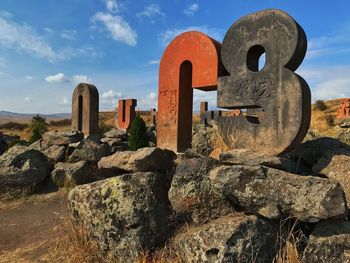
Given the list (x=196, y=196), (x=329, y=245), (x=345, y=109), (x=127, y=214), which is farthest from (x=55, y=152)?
(x=345, y=109)

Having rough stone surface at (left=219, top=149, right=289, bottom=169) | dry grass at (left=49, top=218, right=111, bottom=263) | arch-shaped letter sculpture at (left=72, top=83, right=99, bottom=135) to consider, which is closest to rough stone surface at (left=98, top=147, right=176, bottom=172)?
rough stone surface at (left=219, top=149, right=289, bottom=169)

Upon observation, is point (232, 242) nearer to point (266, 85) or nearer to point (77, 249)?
point (77, 249)

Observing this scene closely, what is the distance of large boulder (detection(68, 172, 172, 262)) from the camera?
13.9 ft

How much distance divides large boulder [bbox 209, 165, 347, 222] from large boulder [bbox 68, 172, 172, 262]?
2.61 ft

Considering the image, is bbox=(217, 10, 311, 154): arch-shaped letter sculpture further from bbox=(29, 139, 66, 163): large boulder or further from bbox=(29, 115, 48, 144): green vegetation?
bbox=(29, 115, 48, 144): green vegetation

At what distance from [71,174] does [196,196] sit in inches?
226

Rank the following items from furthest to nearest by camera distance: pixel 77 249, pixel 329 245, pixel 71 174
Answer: pixel 71 174
pixel 77 249
pixel 329 245

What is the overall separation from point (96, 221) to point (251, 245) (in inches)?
75.8

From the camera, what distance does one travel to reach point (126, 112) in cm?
1989

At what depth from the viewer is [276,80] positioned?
527cm

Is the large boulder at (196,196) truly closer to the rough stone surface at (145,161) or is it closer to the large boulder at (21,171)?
the rough stone surface at (145,161)

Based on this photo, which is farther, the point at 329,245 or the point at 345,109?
the point at 345,109

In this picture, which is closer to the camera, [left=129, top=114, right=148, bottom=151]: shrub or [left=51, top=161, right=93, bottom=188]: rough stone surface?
[left=51, top=161, right=93, bottom=188]: rough stone surface

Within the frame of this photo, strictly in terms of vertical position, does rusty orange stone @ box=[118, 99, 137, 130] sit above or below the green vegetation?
above
